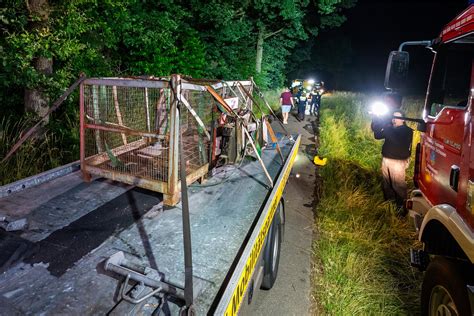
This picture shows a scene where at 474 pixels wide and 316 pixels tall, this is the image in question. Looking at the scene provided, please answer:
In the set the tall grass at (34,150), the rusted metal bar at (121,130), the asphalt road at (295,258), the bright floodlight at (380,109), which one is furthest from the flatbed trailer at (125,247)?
the bright floodlight at (380,109)

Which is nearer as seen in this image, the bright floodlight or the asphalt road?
the asphalt road

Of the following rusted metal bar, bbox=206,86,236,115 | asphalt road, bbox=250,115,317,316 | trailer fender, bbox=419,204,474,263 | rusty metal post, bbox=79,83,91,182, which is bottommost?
asphalt road, bbox=250,115,317,316

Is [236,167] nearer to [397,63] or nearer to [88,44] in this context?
[397,63]

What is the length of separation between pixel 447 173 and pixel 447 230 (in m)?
0.53

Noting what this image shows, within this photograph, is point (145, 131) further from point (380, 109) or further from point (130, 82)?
point (380, 109)

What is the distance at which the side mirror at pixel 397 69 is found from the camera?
3.53 meters

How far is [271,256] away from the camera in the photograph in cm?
331

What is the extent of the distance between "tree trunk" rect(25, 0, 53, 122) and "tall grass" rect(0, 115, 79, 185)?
32 centimetres

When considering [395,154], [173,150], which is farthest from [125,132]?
[395,154]

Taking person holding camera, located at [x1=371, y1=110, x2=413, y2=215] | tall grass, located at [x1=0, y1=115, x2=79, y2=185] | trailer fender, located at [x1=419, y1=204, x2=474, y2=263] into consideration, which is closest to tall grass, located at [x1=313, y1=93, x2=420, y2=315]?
person holding camera, located at [x1=371, y1=110, x2=413, y2=215]

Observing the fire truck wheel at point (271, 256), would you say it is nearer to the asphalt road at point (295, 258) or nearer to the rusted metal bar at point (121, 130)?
the asphalt road at point (295, 258)

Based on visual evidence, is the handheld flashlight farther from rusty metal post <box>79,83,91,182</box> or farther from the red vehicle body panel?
rusty metal post <box>79,83,91,182</box>

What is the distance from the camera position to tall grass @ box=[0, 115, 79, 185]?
4.80 m

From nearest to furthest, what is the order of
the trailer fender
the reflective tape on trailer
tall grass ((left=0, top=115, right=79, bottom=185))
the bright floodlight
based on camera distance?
1. the reflective tape on trailer
2. the trailer fender
3. tall grass ((left=0, top=115, right=79, bottom=185))
4. the bright floodlight
